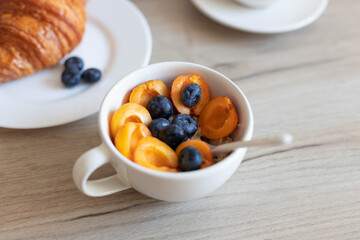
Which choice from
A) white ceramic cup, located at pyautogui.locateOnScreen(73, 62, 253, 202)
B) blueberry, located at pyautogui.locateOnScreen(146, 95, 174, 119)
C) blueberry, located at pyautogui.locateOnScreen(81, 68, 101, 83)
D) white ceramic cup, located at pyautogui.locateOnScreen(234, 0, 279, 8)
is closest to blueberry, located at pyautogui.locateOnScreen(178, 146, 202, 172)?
white ceramic cup, located at pyautogui.locateOnScreen(73, 62, 253, 202)

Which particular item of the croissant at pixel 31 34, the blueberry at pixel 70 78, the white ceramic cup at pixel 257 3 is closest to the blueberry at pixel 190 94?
the blueberry at pixel 70 78

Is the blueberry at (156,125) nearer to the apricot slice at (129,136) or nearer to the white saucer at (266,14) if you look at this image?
the apricot slice at (129,136)

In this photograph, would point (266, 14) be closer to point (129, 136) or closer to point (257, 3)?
point (257, 3)

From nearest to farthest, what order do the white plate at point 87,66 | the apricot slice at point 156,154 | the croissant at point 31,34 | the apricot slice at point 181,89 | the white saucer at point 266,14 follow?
the apricot slice at point 156,154, the apricot slice at point 181,89, the white plate at point 87,66, the croissant at point 31,34, the white saucer at point 266,14

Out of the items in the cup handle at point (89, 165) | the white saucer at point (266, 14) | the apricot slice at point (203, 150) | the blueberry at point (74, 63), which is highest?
the white saucer at point (266, 14)

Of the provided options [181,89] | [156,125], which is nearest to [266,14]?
[181,89]

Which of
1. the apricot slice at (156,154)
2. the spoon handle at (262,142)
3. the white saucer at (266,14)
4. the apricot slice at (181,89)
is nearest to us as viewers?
the spoon handle at (262,142)
